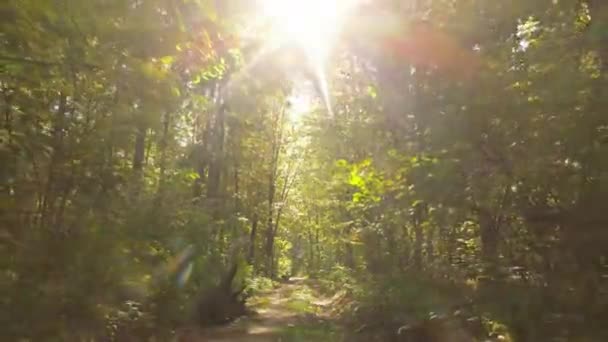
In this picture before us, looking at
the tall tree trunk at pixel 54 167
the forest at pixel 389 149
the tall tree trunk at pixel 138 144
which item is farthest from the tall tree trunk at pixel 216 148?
the tall tree trunk at pixel 54 167

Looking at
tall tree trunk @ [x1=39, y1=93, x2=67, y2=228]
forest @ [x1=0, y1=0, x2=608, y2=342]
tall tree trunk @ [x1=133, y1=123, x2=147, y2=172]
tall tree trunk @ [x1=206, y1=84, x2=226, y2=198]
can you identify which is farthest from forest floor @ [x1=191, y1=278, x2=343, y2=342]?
A: tall tree trunk @ [x1=39, y1=93, x2=67, y2=228]

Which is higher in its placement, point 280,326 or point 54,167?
point 54,167

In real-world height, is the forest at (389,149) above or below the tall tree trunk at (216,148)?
below

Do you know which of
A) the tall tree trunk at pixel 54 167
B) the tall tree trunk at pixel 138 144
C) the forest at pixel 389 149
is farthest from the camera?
the tall tree trunk at pixel 138 144

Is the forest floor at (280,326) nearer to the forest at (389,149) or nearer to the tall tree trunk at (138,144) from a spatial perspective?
the forest at (389,149)

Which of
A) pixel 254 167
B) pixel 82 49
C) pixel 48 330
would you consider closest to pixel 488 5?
pixel 82 49

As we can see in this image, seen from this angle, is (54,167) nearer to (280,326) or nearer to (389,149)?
(389,149)

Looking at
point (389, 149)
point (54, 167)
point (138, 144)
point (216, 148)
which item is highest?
point (216, 148)

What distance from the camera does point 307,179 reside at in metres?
30.6

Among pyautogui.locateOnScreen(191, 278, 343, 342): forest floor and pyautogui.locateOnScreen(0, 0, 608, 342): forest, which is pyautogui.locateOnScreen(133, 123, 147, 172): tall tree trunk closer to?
pyautogui.locateOnScreen(0, 0, 608, 342): forest

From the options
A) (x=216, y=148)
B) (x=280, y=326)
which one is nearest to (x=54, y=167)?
(x=280, y=326)

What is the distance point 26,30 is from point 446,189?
429 centimetres

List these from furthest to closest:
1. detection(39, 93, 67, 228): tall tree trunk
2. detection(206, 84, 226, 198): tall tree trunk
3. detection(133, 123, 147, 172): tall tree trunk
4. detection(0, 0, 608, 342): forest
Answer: detection(206, 84, 226, 198): tall tree trunk
detection(133, 123, 147, 172): tall tree trunk
detection(39, 93, 67, 228): tall tree trunk
detection(0, 0, 608, 342): forest

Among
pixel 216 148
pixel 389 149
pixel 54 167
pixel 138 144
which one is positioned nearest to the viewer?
pixel 54 167
